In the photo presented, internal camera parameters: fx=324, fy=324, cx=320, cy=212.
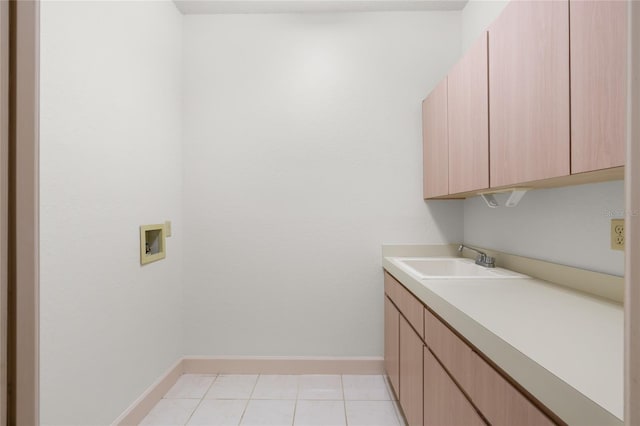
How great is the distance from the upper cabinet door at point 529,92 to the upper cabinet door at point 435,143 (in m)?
0.55

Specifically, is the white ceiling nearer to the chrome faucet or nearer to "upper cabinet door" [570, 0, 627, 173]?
"upper cabinet door" [570, 0, 627, 173]

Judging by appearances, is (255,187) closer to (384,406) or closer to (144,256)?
(144,256)

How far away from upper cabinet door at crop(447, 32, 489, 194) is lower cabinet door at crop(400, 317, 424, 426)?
32.0 inches

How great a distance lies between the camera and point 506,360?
0.78m

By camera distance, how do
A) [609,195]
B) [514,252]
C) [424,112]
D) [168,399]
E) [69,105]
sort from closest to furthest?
[609,195], [69,105], [514,252], [168,399], [424,112]

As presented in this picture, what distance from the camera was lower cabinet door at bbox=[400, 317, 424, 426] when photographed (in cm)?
151

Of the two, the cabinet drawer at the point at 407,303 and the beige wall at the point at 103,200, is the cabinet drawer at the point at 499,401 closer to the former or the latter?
the cabinet drawer at the point at 407,303

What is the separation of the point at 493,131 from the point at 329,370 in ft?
6.49

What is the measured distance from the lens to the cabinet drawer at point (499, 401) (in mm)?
708

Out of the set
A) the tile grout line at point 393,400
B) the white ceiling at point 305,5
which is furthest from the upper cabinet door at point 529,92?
the tile grout line at point 393,400

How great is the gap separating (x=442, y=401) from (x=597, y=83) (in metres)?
1.15

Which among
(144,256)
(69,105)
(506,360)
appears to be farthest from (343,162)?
(506,360)

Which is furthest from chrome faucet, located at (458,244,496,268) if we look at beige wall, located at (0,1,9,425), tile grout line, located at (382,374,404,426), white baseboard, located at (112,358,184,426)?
white baseboard, located at (112,358,184,426)

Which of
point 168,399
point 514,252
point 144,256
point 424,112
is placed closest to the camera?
point 514,252
